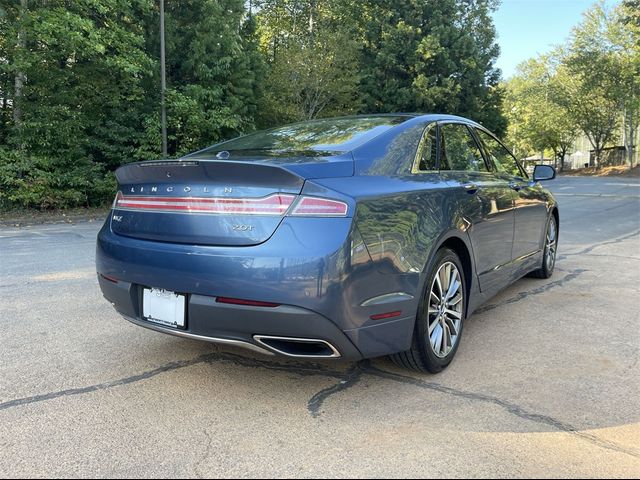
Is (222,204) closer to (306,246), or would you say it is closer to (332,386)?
(306,246)

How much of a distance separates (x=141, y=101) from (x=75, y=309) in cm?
1249

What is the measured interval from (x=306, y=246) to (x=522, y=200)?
9.25 feet

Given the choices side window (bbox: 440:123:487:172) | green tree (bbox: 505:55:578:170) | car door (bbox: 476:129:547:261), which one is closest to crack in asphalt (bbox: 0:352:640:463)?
side window (bbox: 440:123:487:172)

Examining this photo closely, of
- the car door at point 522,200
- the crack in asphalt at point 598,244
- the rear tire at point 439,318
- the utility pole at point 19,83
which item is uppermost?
the utility pole at point 19,83

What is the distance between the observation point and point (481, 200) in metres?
3.79

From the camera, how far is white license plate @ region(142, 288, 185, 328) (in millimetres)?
2779

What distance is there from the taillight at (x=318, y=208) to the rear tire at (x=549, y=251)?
11.8 feet

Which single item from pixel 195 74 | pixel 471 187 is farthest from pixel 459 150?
pixel 195 74

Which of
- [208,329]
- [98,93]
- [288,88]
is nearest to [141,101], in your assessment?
[98,93]

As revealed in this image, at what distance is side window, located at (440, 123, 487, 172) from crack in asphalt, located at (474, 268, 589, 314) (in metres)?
1.24

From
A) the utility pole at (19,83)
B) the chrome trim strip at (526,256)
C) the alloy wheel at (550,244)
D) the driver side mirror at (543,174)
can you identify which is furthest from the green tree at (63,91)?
the chrome trim strip at (526,256)

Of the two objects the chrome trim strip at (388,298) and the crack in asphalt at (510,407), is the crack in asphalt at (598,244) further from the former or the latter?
the chrome trim strip at (388,298)

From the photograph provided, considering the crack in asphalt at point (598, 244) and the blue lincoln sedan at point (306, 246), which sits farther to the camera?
the crack in asphalt at point (598, 244)

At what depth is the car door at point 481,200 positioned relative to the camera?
11.9ft
